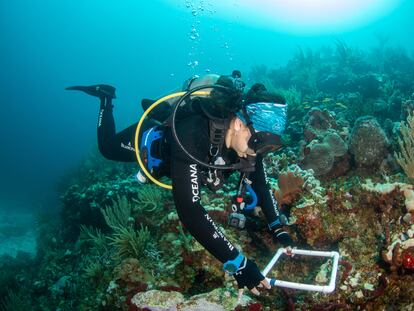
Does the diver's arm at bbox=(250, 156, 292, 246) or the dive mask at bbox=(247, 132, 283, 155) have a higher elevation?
the dive mask at bbox=(247, 132, 283, 155)

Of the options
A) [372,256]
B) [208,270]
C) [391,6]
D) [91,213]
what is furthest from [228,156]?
[391,6]

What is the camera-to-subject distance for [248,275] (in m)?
3.00

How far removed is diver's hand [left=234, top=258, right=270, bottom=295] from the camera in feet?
9.75

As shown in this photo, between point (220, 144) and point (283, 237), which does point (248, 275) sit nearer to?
point (283, 237)

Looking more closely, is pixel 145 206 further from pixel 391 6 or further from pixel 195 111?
pixel 391 6

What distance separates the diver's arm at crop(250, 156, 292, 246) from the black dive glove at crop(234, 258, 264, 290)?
930mm

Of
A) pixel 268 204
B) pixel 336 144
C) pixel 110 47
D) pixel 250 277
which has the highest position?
pixel 110 47

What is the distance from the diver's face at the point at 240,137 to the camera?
132 inches

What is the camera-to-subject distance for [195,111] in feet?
11.2

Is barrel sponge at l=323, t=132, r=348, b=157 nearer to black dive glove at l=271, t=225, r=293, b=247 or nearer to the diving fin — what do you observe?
black dive glove at l=271, t=225, r=293, b=247

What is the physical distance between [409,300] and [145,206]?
14.8 feet

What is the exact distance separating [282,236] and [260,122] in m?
1.59

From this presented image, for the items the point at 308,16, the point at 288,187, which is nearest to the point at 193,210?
the point at 288,187

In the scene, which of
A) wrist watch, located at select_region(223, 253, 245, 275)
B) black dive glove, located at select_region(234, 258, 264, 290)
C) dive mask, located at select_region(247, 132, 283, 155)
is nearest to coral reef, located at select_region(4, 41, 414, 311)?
black dive glove, located at select_region(234, 258, 264, 290)
